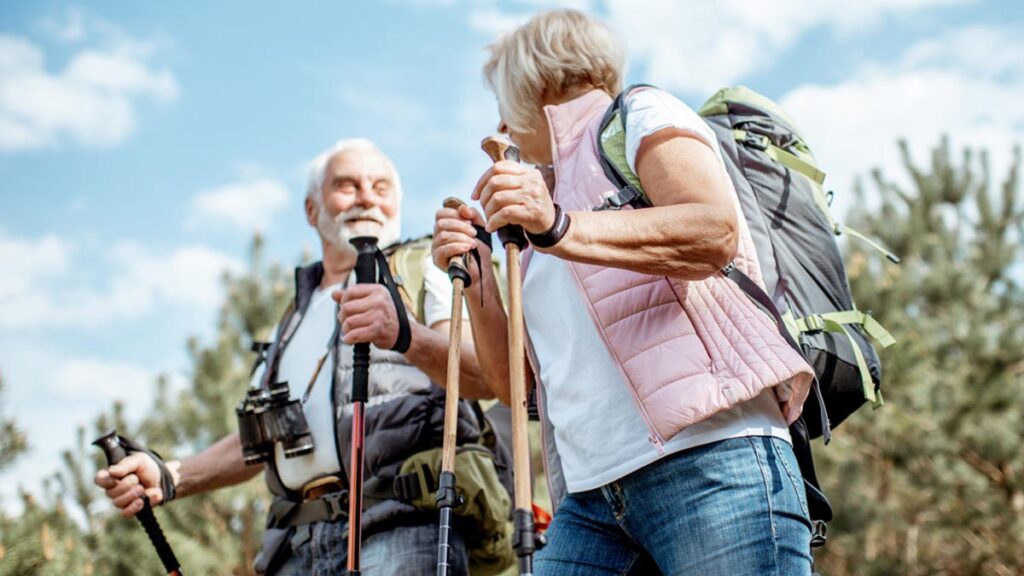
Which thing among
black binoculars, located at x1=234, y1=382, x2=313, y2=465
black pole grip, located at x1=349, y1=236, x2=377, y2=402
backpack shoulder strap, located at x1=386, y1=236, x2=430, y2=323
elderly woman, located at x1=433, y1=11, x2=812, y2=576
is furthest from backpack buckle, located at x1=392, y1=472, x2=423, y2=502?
elderly woman, located at x1=433, y1=11, x2=812, y2=576

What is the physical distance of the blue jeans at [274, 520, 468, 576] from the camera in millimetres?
2648

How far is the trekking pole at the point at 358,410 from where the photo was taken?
8.17ft

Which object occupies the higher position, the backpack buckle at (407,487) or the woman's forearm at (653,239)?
the woman's forearm at (653,239)

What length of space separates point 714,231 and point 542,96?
2.26ft

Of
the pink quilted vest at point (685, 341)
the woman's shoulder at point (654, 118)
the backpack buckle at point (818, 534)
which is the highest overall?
the woman's shoulder at point (654, 118)

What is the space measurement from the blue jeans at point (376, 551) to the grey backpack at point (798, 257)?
1120 mm

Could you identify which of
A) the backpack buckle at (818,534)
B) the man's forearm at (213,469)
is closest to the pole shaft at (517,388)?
the backpack buckle at (818,534)

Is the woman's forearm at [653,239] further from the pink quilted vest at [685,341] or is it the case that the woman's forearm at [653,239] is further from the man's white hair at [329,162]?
the man's white hair at [329,162]

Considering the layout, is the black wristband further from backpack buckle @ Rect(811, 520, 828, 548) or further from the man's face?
the man's face

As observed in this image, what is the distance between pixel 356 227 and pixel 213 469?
94 cm

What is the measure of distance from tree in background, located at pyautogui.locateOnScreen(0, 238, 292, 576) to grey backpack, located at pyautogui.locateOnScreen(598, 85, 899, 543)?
407 cm

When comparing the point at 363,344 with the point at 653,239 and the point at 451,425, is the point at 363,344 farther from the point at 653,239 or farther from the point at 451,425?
the point at 653,239

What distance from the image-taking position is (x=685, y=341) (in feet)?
5.79

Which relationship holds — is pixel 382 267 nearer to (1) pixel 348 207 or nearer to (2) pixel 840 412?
(1) pixel 348 207
